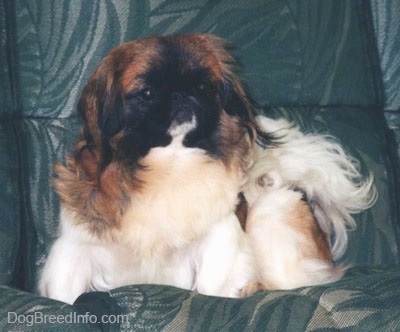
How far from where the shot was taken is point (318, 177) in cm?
172

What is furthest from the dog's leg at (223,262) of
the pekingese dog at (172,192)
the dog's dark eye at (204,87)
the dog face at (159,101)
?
the dog's dark eye at (204,87)

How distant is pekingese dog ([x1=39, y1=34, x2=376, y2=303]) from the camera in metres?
1.40

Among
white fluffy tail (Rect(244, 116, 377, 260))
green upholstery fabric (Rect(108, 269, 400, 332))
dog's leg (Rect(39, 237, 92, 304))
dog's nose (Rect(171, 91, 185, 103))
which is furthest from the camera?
white fluffy tail (Rect(244, 116, 377, 260))

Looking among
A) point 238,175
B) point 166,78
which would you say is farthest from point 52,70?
point 238,175

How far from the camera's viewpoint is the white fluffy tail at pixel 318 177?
1.68 m

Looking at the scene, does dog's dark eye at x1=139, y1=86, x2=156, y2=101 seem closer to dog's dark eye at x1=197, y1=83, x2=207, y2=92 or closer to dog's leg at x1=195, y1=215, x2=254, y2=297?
dog's dark eye at x1=197, y1=83, x2=207, y2=92

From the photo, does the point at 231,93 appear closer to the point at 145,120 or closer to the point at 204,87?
the point at 204,87

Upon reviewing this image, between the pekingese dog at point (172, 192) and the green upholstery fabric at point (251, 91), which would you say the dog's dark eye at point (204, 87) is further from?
the green upholstery fabric at point (251, 91)

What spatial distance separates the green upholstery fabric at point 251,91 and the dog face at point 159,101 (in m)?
0.16

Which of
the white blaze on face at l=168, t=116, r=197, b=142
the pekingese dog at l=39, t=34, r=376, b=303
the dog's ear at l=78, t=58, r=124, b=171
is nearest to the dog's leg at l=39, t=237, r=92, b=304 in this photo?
the pekingese dog at l=39, t=34, r=376, b=303

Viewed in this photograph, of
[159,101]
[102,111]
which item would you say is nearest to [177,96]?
[159,101]

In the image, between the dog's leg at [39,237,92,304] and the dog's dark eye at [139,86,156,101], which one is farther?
the dog's leg at [39,237,92,304]

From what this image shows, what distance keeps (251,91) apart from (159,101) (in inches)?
17.8

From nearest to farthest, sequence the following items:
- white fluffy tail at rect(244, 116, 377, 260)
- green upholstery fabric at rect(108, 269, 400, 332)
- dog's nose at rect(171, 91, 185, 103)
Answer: green upholstery fabric at rect(108, 269, 400, 332)
dog's nose at rect(171, 91, 185, 103)
white fluffy tail at rect(244, 116, 377, 260)
